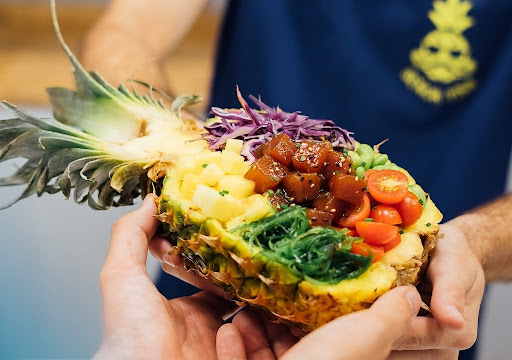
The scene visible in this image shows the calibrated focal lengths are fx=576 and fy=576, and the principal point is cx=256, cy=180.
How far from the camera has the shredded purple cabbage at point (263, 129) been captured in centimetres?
172

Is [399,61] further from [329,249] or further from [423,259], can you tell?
[329,249]

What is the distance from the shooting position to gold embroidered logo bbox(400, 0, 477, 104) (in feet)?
8.02

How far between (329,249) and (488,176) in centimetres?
158

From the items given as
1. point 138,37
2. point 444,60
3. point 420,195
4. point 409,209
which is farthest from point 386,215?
point 138,37

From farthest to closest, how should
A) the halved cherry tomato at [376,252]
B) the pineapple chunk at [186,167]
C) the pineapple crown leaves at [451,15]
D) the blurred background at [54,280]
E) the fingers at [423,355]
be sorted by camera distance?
the blurred background at [54,280] < the pineapple crown leaves at [451,15] < the pineapple chunk at [186,167] < the fingers at [423,355] < the halved cherry tomato at [376,252]

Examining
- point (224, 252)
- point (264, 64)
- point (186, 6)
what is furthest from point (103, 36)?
point (224, 252)

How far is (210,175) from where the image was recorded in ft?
5.09

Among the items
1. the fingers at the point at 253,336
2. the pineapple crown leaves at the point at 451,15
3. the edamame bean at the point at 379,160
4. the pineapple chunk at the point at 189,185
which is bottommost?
the fingers at the point at 253,336

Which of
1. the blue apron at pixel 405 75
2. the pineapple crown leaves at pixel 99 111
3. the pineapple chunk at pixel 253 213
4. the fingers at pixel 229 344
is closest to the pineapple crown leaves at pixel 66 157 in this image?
the pineapple crown leaves at pixel 99 111

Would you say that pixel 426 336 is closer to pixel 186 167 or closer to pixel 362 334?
pixel 362 334

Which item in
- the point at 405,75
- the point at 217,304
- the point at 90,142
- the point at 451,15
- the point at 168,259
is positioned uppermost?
the point at 451,15

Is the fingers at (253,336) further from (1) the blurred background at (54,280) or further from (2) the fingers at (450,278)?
(1) the blurred background at (54,280)

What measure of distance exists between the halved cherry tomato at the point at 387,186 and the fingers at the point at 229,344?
527 millimetres

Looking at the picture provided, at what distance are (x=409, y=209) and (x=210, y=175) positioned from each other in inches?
21.2
